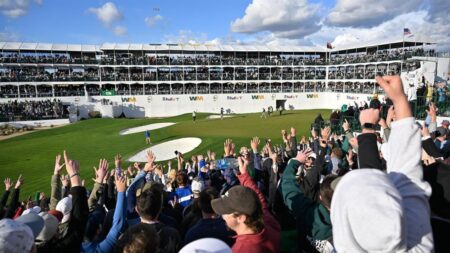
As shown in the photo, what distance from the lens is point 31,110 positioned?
154ft

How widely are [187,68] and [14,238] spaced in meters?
64.8

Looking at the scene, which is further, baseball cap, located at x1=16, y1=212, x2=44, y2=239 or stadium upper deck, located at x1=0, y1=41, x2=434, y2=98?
Answer: stadium upper deck, located at x1=0, y1=41, x2=434, y2=98

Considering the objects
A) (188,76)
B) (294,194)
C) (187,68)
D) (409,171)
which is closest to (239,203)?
(294,194)

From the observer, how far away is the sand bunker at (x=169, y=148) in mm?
22861

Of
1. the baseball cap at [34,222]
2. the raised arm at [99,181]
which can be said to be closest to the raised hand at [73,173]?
the raised arm at [99,181]

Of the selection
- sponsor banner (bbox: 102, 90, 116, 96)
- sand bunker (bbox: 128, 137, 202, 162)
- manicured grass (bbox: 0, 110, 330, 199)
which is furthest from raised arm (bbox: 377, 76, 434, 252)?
sponsor banner (bbox: 102, 90, 116, 96)

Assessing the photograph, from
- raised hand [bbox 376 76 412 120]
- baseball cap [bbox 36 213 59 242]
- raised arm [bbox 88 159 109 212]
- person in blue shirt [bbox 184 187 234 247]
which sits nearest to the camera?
raised hand [bbox 376 76 412 120]

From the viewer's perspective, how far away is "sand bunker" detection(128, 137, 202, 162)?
75.0ft

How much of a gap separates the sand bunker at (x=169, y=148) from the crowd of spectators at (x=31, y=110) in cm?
2971

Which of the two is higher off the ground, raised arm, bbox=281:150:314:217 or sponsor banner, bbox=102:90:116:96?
sponsor banner, bbox=102:90:116:96

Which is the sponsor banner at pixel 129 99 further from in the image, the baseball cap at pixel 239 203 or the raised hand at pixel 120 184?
the baseball cap at pixel 239 203

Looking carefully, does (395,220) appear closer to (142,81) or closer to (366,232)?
(366,232)

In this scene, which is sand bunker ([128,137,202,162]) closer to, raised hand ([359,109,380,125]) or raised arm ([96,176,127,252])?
raised arm ([96,176,127,252])

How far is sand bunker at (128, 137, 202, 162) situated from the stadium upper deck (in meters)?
34.4
